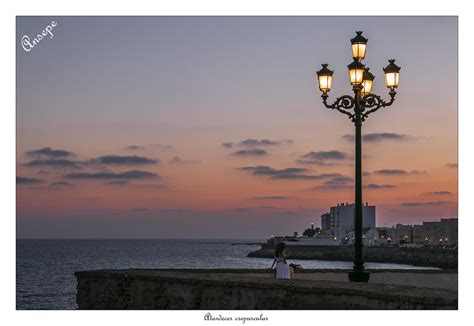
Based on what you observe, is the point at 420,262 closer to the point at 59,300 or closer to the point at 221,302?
the point at 59,300

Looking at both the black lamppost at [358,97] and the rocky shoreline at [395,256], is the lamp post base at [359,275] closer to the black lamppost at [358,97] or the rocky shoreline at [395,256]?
the black lamppost at [358,97]

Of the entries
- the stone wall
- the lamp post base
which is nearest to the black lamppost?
the lamp post base

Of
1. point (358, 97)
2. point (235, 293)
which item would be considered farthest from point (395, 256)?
point (235, 293)

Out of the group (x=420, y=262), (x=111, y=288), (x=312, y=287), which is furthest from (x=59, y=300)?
(x=420, y=262)

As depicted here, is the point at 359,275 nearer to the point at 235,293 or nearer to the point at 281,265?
the point at 281,265

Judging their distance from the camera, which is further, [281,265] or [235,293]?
[281,265]

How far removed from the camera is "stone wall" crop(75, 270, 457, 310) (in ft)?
32.6

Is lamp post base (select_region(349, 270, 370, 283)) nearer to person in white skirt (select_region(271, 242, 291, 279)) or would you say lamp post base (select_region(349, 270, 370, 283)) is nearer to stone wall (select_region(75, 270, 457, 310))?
person in white skirt (select_region(271, 242, 291, 279))

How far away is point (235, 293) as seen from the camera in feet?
39.1
